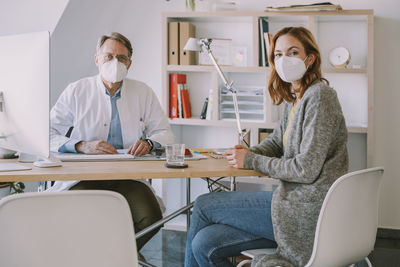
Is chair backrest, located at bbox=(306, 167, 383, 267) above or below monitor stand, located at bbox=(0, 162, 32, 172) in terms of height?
below

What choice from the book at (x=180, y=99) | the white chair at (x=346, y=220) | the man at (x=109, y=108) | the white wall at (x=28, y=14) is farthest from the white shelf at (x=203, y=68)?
the white chair at (x=346, y=220)

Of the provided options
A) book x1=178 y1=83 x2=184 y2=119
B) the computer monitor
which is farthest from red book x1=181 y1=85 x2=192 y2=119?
the computer monitor

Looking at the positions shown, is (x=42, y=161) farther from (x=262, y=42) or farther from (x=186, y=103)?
(x=262, y=42)

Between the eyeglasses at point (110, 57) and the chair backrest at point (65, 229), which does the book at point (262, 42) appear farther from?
the chair backrest at point (65, 229)

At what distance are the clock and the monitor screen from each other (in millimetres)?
2390

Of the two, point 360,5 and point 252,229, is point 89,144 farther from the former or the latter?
point 360,5

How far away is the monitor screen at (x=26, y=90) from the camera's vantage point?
5.67ft

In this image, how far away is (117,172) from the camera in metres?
1.70

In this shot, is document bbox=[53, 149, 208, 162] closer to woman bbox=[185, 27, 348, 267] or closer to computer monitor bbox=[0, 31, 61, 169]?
computer monitor bbox=[0, 31, 61, 169]

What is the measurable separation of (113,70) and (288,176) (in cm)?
115

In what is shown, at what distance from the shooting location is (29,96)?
177cm

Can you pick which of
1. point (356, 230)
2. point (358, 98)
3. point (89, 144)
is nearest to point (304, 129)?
point (356, 230)

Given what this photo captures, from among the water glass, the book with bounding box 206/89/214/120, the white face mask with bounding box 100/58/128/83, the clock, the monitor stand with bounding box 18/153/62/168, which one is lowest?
the monitor stand with bounding box 18/153/62/168

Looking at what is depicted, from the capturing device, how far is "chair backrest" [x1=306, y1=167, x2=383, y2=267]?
4.95 ft
